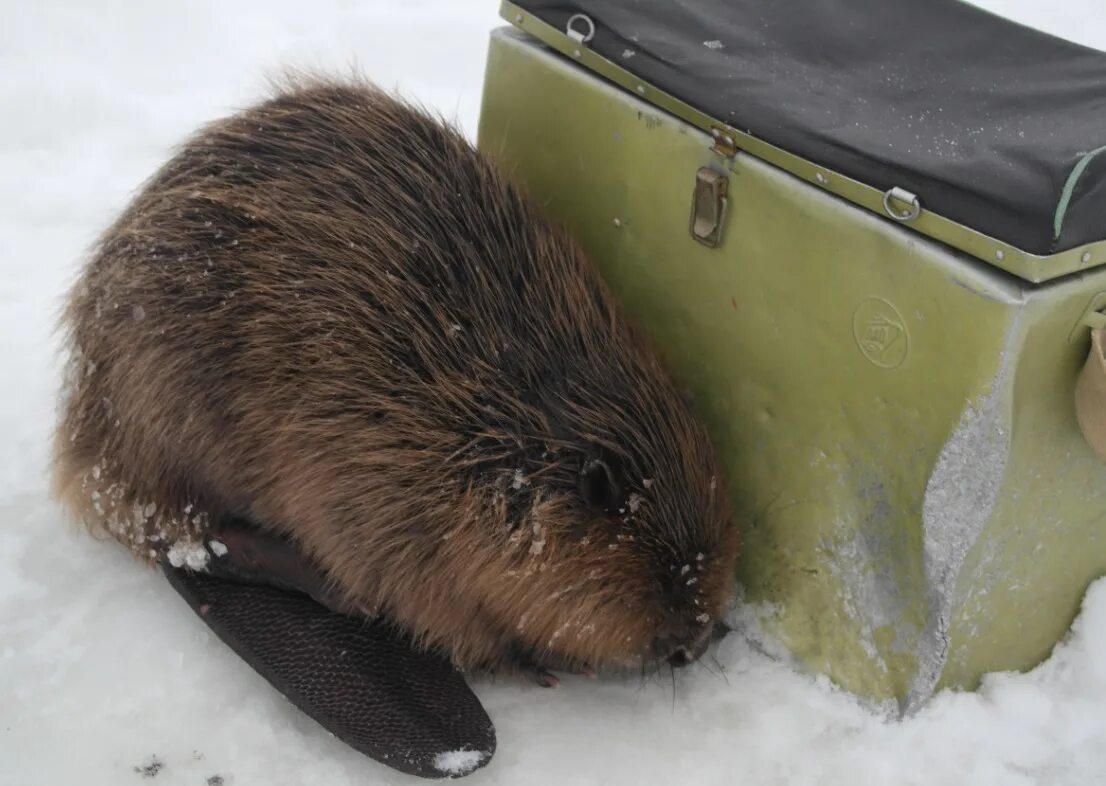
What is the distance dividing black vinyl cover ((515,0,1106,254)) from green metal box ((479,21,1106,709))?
5 centimetres

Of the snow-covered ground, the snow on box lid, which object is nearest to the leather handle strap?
the snow on box lid

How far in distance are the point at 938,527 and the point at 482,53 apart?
324 centimetres

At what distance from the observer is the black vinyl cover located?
1617 mm

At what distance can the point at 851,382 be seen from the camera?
1.91m

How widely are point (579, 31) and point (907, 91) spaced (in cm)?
63

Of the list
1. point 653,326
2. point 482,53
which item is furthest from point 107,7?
point 653,326

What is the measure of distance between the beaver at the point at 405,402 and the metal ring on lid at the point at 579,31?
0.29m

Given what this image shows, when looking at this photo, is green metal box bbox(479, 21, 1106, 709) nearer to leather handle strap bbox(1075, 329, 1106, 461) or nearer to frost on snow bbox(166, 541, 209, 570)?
leather handle strap bbox(1075, 329, 1106, 461)

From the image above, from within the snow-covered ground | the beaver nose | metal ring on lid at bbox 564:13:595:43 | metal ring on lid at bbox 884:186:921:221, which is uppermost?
metal ring on lid at bbox 564:13:595:43

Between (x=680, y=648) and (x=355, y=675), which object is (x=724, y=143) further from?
(x=355, y=675)

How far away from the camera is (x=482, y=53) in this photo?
4539mm

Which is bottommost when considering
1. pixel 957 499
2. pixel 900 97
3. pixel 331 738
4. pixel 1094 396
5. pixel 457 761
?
pixel 331 738

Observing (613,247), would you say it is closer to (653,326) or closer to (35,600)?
(653,326)

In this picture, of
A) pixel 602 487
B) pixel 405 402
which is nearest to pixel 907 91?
pixel 602 487
